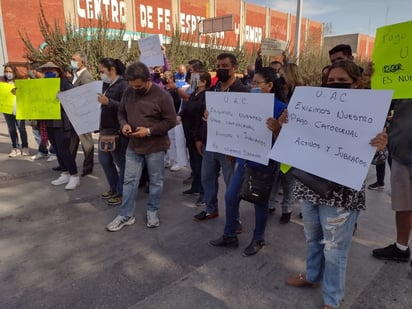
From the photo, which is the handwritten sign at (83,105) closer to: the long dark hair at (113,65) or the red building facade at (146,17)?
the long dark hair at (113,65)

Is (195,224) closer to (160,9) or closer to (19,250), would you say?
(19,250)

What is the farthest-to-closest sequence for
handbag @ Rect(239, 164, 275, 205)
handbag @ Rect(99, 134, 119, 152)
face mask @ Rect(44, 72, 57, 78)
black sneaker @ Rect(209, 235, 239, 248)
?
face mask @ Rect(44, 72, 57, 78) → handbag @ Rect(99, 134, 119, 152) → black sneaker @ Rect(209, 235, 239, 248) → handbag @ Rect(239, 164, 275, 205)

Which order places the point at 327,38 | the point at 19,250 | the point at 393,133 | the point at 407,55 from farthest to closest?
the point at 327,38, the point at 19,250, the point at 393,133, the point at 407,55

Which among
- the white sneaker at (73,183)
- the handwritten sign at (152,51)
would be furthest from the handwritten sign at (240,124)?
the white sneaker at (73,183)

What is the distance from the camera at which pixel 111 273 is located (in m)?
2.90

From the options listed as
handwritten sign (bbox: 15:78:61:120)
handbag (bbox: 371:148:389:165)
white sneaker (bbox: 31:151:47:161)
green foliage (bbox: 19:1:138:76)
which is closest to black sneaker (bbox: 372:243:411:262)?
handbag (bbox: 371:148:389:165)

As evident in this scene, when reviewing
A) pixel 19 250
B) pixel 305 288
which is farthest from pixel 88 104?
pixel 305 288

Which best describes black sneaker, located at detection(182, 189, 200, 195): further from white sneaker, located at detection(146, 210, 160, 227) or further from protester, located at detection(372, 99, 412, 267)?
protester, located at detection(372, 99, 412, 267)

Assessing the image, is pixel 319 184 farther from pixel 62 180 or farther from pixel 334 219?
pixel 62 180

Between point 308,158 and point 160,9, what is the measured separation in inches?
1093

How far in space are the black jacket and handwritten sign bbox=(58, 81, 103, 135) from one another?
279 mm

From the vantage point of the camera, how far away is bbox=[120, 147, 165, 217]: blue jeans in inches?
146

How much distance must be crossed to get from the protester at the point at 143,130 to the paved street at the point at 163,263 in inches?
10.7

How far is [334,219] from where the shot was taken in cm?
215
